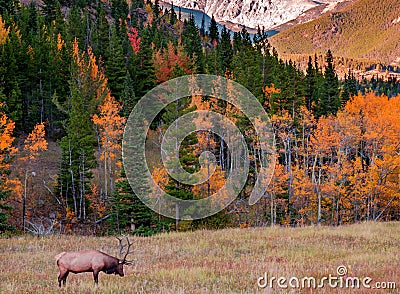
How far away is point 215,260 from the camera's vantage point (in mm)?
14031

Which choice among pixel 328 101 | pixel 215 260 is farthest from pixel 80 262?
pixel 328 101

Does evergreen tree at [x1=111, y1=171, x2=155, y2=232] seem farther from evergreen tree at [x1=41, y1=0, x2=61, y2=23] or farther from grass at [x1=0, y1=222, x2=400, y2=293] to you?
evergreen tree at [x1=41, y1=0, x2=61, y2=23]

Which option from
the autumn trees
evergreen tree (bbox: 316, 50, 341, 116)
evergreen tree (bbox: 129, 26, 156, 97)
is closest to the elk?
the autumn trees

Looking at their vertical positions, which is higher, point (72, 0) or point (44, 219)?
point (72, 0)

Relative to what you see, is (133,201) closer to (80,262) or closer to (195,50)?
(80,262)

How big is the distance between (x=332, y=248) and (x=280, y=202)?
2507cm

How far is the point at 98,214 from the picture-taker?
39094 millimetres

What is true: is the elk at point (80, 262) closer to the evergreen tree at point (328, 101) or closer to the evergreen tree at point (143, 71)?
the evergreen tree at point (143, 71)

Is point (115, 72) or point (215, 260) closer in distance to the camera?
point (215, 260)

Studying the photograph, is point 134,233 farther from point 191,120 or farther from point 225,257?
point 225,257

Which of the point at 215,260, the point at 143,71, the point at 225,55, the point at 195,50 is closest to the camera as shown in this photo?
the point at 215,260

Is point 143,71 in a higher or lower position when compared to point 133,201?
higher

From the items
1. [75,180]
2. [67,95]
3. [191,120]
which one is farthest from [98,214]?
[67,95]

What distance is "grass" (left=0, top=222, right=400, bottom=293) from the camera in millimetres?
9594
